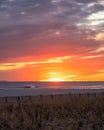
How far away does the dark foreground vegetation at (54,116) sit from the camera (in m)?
21.9

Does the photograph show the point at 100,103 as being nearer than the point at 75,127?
No

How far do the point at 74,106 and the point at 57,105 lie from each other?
4.45 ft

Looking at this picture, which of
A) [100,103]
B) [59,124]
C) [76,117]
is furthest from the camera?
[100,103]

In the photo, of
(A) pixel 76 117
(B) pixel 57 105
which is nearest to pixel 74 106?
(B) pixel 57 105

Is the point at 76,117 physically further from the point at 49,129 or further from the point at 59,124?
the point at 49,129

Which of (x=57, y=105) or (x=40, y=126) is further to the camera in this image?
(x=57, y=105)

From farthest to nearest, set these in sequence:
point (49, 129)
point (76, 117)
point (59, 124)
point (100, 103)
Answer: point (100, 103) → point (76, 117) → point (59, 124) → point (49, 129)

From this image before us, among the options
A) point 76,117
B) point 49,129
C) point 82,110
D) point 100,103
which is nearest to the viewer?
point 49,129

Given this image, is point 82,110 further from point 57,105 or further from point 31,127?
point 31,127

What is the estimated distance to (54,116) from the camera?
83.7ft

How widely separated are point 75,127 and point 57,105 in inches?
349

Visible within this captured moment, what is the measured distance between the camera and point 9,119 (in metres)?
23.4

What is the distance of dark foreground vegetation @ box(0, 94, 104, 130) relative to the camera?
21859 mm

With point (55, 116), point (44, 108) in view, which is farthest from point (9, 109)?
point (55, 116)
